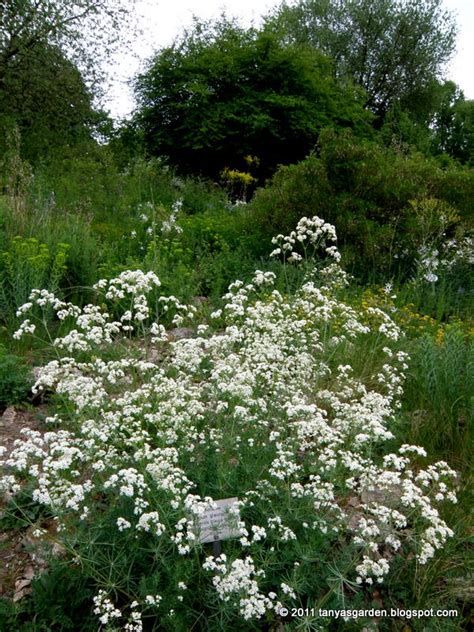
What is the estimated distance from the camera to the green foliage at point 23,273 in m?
4.99

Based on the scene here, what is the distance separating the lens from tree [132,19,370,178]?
13.2 meters

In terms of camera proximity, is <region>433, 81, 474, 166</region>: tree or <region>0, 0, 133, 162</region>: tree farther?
<region>433, 81, 474, 166</region>: tree

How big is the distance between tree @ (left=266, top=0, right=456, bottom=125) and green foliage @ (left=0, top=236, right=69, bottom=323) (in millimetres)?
21169

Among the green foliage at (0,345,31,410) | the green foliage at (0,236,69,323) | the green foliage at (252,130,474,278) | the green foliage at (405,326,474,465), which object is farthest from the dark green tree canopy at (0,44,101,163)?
the green foliage at (405,326,474,465)

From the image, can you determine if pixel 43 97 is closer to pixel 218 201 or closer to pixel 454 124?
pixel 218 201

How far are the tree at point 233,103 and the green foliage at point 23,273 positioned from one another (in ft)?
27.0

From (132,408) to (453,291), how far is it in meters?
5.29

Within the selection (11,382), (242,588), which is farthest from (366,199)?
(242,588)

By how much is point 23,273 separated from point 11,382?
1.30 m

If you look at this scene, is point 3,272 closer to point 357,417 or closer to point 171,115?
point 357,417

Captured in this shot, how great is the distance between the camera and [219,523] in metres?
2.37

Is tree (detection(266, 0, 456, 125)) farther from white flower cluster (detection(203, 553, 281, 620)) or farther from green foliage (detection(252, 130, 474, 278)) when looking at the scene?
white flower cluster (detection(203, 553, 281, 620))

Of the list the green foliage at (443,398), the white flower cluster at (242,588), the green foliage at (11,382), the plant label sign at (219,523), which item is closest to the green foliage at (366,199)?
the green foliage at (443,398)

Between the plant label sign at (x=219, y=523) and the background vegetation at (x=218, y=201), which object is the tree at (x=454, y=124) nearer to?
the background vegetation at (x=218, y=201)
